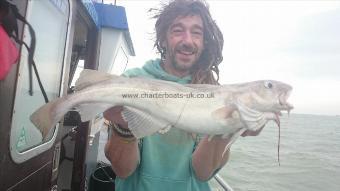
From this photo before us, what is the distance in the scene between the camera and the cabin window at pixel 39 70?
2.57 metres

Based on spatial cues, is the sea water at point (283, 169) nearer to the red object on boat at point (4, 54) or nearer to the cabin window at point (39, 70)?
the cabin window at point (39, 70)

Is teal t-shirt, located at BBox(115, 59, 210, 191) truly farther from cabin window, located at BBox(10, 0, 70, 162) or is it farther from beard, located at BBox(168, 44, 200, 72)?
cabin window, located at BBox(10, 0, 70, 162)

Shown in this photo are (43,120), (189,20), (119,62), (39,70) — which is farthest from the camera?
(119,62)

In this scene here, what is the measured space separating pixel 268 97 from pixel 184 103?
0.62 meters

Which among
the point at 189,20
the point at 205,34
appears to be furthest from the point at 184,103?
the point at 205,34

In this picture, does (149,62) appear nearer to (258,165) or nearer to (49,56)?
(49,56)

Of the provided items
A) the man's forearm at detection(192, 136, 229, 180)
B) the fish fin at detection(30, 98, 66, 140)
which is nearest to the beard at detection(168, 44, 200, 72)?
the man's forearm at detection(192, 136, 229, 180)

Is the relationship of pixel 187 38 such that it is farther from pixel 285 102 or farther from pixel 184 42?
pixel 285 102

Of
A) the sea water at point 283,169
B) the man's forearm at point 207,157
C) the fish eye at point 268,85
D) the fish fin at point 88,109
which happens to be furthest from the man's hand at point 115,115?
the sea water at point 283,169

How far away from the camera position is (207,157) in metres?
3.18

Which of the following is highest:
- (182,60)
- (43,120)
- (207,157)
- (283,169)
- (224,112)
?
(182,60)

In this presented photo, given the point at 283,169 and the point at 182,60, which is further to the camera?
the point at 283,169

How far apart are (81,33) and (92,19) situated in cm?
142

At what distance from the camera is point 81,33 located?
6.19m
